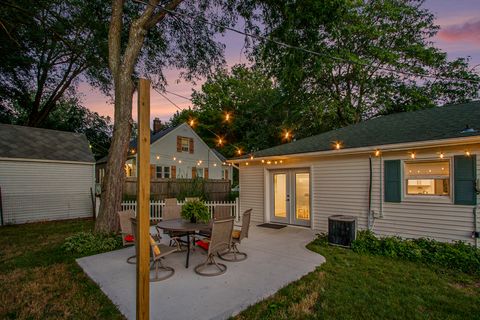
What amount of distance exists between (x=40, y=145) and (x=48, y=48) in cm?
780

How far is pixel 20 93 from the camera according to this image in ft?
53.9

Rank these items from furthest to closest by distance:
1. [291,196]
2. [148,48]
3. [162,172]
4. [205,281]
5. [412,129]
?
[162,172], [148,48], [291,196], [412,129], [205,281]

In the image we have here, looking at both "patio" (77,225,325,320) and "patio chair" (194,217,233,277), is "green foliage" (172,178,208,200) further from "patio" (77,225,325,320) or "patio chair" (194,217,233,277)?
"patio chair" (194,217,233,277)

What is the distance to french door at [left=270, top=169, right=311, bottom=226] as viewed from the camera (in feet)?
28.5

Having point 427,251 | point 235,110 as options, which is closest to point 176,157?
point 235,110

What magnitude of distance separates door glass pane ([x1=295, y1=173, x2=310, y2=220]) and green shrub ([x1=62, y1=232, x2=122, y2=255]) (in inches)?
230

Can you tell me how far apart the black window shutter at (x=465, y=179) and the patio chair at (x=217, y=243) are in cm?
536

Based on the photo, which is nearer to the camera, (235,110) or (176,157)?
(176,157)

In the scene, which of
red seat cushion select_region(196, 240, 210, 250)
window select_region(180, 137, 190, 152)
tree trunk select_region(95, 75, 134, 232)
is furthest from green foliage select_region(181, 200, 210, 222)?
window select_region(180, 137, 190, 152)

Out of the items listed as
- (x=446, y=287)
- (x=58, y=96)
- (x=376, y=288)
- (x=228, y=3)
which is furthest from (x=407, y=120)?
(x=58, y=96)

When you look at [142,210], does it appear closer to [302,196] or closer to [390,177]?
[390,177]

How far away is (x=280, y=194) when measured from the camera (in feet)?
31.0

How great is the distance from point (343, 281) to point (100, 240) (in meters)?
5.86

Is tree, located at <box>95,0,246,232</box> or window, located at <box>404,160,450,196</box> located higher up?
tree, located at <box>95,0,246,232</box>
